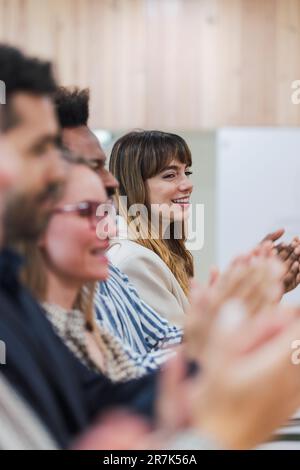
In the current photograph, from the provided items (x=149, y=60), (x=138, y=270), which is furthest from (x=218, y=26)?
(x=138, y=270)

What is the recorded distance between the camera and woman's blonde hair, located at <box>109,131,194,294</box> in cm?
76

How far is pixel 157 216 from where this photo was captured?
783 mm

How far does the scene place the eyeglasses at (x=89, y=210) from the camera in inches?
23.9

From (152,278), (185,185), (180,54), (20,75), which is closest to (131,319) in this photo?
(152,278)

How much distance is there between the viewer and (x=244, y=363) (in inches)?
22.6

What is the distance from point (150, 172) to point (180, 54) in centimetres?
140

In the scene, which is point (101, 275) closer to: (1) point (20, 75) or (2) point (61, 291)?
(2) point (61, 291)

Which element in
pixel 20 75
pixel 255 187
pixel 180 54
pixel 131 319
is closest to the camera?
pixel 20 75

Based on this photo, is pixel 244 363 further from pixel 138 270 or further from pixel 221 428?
pixel 138 270

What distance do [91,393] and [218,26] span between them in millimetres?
1651

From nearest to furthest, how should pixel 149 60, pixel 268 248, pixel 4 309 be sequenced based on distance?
pixel 4 309
pixel 268 248
pixel 149 60

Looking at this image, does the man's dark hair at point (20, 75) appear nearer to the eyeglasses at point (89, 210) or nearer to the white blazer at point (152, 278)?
the eyeglasses at point (89, 210)

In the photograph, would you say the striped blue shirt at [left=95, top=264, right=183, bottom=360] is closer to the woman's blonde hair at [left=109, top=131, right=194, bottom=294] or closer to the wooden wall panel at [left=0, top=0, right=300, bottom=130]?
the woman's blonde hair at [left=109, top=131, right=194, bottom=294]

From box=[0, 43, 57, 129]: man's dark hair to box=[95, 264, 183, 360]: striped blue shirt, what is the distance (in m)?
0.22
